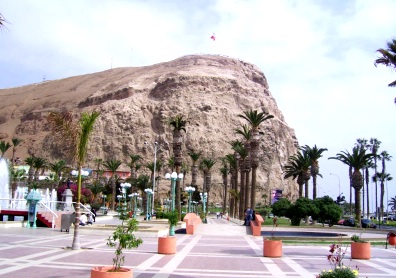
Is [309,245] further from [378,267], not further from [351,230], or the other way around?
[351,230]

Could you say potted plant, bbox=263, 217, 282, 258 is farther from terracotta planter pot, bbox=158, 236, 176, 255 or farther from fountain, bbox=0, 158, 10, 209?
fountain, bbox=0, 158, 10, 209

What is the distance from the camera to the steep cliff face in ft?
403

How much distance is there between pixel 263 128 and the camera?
13075cm

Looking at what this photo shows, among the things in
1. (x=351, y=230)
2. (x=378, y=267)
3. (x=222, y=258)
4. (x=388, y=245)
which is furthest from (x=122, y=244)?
(x=351, y=230)

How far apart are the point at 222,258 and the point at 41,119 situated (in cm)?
14615

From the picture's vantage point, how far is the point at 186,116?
123 metres

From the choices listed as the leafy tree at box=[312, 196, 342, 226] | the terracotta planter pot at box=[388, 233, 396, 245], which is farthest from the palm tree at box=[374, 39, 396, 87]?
the leafy tree at box=[312, 196, 342, 226]

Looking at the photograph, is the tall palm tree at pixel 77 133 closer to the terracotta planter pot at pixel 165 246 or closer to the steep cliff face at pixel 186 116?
the terracotta planter pot at pixel 165 246

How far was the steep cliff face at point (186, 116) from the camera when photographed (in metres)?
123

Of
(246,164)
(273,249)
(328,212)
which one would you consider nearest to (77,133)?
(273,249)

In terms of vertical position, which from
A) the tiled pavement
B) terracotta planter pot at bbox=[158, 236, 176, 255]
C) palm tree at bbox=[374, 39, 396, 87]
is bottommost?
the tiled pavement

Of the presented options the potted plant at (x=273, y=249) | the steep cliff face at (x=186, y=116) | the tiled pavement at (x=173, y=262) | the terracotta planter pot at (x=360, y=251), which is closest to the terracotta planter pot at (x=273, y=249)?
the potted plant at (x=273, y=249)


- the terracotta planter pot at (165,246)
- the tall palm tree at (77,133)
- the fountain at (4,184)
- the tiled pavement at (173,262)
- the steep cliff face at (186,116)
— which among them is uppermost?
the steep cliff face at (186,116)

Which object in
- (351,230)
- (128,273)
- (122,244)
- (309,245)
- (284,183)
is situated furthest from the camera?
(284,183)
